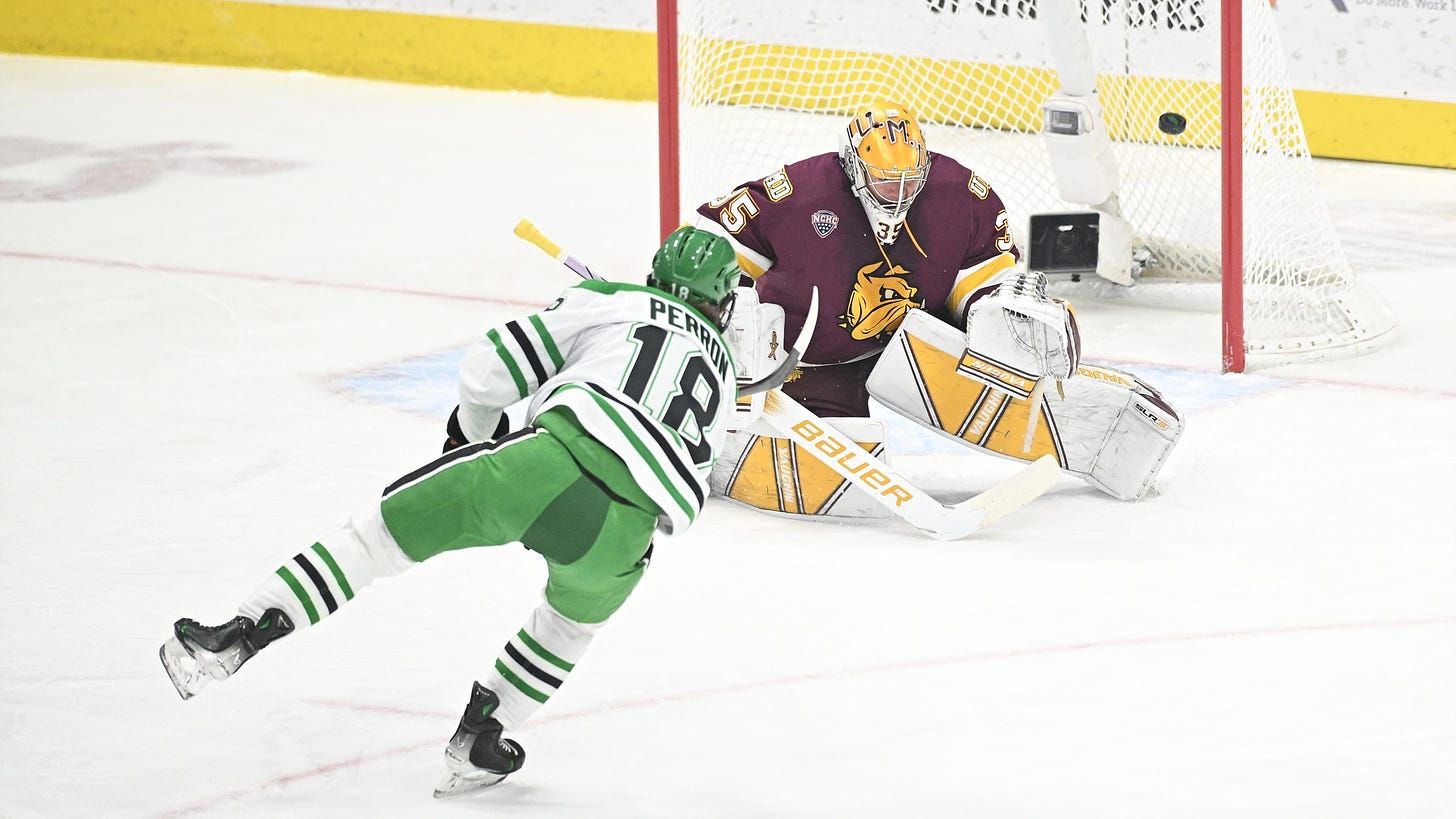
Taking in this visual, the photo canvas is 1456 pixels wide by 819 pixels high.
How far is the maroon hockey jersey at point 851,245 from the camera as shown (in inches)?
152

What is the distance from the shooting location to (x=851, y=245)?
152 inches

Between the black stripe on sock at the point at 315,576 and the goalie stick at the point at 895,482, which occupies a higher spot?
the black stripe on sock at the point at 315,576

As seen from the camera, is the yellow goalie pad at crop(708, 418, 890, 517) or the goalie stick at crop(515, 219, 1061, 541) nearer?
the goalie stick at crop(515, 219, 1061, 541)

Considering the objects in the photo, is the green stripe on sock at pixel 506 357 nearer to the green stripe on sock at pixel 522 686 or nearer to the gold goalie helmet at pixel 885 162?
the green stripe on sock at pixel 522 686

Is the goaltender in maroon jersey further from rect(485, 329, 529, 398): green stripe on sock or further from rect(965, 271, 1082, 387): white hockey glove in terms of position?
rect(485, 329, 529, 398): green stripe on sock

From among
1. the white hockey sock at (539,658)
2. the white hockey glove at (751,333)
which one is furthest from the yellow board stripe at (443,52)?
the white hockey sock at (539,658)

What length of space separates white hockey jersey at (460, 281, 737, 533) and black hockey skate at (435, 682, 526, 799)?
1.11 feet

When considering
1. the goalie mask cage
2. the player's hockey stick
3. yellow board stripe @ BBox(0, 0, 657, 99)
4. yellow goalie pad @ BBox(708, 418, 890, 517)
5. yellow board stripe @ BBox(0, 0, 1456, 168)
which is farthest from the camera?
yellow board stripe @ BBox(0, 0, 657, 99)

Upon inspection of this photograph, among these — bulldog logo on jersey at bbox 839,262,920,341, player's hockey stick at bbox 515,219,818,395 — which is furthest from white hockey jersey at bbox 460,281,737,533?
bulldog logo on jersey at bbox 839,262,920,341

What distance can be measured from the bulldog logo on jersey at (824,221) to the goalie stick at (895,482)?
34 cm

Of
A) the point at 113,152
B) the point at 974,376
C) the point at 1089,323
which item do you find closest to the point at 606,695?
the point at 974,376

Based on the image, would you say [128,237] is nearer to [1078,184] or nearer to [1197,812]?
[1078,184]

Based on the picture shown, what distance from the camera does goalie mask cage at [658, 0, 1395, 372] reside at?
4977 mm

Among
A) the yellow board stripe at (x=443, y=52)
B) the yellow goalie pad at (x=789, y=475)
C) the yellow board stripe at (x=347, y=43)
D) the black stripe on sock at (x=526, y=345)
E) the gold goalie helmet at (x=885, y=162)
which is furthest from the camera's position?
the yellow board stripe at (x=347, y=43)
